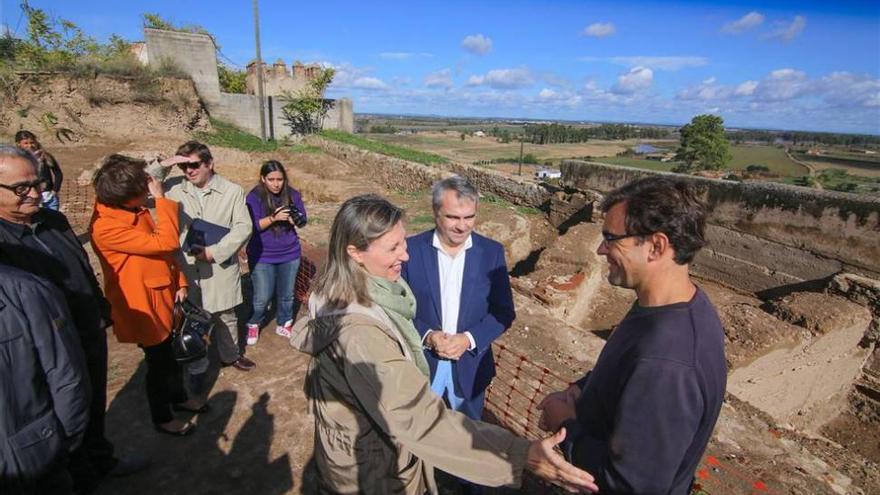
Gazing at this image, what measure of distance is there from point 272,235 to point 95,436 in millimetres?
1904

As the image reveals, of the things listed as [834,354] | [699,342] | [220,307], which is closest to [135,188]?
[220,307]

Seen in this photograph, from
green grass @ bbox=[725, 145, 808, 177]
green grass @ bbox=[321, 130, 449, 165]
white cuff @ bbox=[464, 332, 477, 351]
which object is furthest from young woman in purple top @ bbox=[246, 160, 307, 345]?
green grass @ bbox=[725, 145, 808, 177]

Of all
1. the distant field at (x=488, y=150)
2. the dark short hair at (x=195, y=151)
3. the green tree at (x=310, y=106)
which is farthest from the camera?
the distant field at (x=488, y=150)

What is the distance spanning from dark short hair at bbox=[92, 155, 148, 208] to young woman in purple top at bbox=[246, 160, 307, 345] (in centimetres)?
120

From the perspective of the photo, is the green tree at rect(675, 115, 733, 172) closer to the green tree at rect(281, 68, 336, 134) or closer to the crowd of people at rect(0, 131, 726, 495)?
the green tree at rect(281, 68, 336, 134)

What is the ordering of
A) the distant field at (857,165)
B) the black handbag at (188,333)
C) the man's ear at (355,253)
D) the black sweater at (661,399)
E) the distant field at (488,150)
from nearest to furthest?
the black sweater at (661,399) < the man's ear at (355,253) < the black handbag at (188,333) < the distant field at (857,165) < the distant field at (488,150)

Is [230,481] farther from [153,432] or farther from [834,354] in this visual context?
[834,354]

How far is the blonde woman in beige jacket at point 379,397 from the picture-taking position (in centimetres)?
133

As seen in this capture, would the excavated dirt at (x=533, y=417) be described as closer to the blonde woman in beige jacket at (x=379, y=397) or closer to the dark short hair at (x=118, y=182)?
the blonde woman in beige jacket at (x=379, y=397)

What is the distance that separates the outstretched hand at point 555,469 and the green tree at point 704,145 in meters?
34.4

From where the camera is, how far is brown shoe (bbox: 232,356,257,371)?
12.6 ft

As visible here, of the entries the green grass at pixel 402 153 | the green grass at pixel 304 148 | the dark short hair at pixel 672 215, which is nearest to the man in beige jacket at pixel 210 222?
the dark short hair at pixel 672 215

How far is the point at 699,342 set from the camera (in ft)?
4.22

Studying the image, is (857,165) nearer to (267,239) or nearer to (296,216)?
(296,216)
